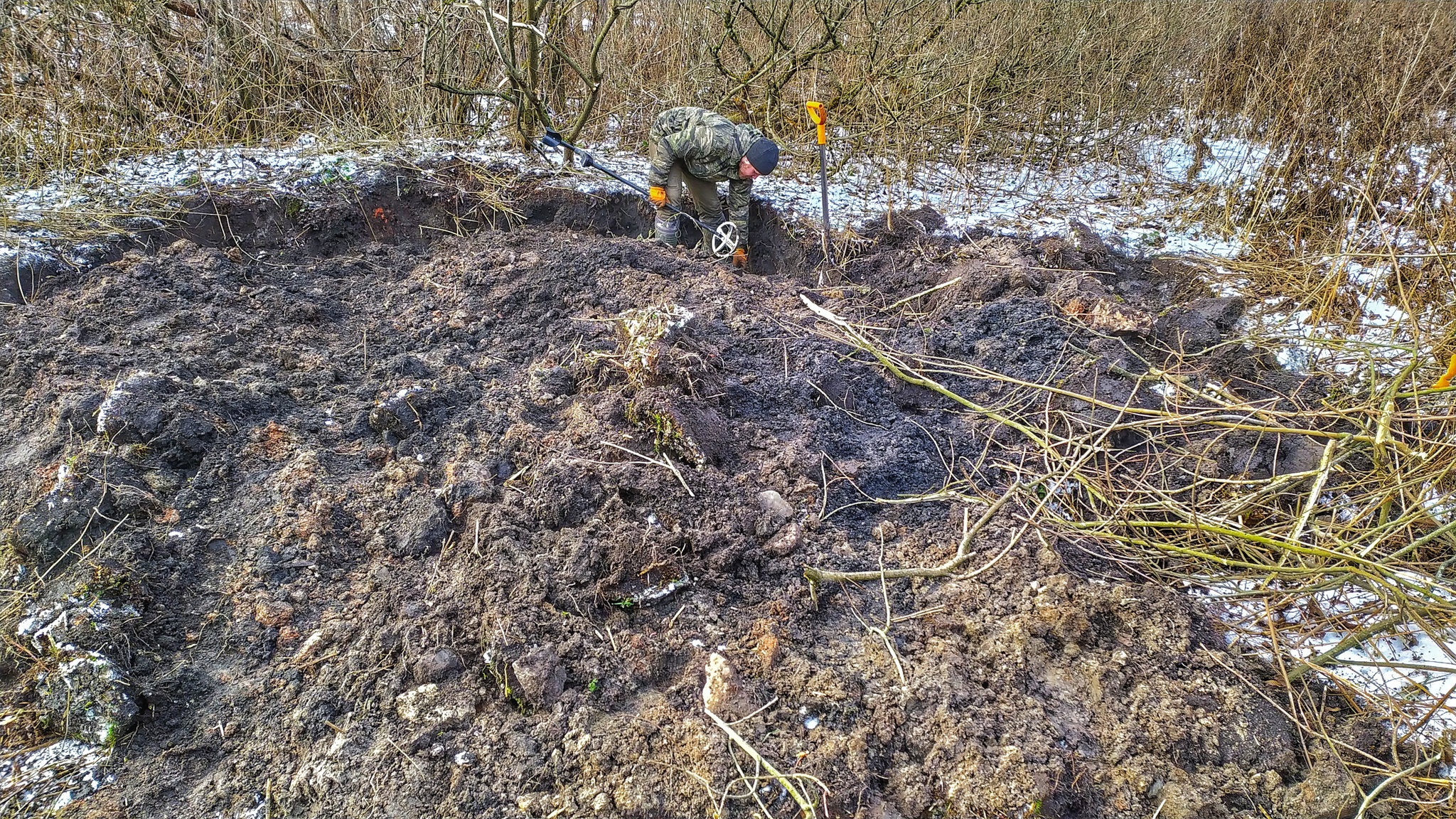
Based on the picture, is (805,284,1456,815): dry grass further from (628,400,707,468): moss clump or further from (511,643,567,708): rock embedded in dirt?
(511,643,567,708): rock embedded in dirt

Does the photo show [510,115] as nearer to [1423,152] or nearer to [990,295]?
[990,295]

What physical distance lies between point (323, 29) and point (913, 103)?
4.93 m

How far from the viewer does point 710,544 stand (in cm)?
258

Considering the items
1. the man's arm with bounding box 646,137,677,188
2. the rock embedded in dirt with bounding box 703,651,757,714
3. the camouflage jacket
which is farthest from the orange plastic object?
the rock embedded in dirt with bounding box 703,651,757,714

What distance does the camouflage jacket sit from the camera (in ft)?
16.2

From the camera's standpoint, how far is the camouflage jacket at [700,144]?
4949 millimetres

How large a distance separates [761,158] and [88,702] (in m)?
4.22

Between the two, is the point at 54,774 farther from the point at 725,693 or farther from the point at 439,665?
the point at 725,693

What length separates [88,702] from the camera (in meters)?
2.03

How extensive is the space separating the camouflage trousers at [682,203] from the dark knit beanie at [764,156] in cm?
64

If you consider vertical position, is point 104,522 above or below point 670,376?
below

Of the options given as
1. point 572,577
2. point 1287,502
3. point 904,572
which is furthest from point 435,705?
point 1287,502

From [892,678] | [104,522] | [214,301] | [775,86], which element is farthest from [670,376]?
[775,86]

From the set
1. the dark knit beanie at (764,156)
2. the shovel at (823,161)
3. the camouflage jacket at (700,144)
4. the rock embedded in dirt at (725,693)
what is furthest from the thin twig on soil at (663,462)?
the camouflage jacket at (700,144)
